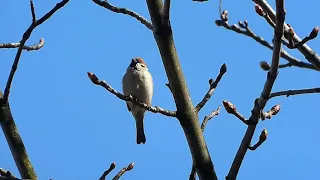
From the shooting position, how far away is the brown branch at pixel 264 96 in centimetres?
237

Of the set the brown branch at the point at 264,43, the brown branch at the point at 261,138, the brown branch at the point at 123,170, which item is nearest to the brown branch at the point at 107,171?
the brown branch at the point at 123,170

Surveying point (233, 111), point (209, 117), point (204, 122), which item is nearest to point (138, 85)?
point (209, 117)

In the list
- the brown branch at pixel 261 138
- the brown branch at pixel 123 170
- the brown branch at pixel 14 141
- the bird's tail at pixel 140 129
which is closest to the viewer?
the brown branch at pixel 261 138

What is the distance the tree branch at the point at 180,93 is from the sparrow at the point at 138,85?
3677 mm

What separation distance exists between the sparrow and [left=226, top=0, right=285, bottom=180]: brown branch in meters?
4.05

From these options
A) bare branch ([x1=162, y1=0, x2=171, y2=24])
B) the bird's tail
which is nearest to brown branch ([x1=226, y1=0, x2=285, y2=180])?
bare branch ([x1=162, y1=0, x2=171, y2=24])

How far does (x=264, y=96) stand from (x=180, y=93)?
2.38 feet

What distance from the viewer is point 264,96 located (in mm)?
2613

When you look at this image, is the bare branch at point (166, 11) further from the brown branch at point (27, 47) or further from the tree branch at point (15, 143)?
the brown branch at point (27, 47)

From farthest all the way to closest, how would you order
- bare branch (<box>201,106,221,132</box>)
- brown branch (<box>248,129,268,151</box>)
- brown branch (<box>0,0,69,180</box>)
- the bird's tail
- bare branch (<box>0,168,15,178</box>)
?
the bird's tail, bare branch (<box>201,106,221,132</box>), brown branch (<box>0,0,69,180</box>), bare branch (<box>0,168,15,178</box>), brown branch (<box>248,129,268,151</box>)

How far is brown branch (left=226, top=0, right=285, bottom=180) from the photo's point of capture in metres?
2.37

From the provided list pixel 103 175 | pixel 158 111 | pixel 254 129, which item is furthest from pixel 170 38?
pixel 103 175

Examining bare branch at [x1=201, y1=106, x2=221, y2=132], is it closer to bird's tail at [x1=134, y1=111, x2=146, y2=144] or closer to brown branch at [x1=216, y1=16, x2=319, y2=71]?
brown branch at [x1=216, y1=16, x2=319, y2=71]

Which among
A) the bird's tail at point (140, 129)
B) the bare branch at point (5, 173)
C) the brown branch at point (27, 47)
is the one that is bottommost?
the bare branch at point (5, 173)
